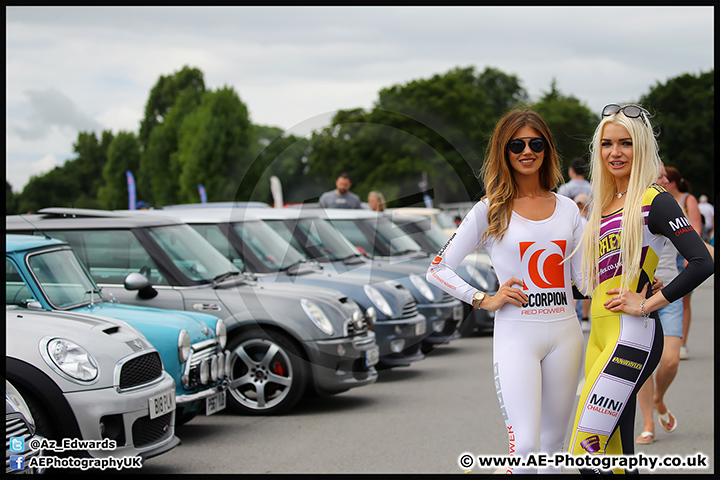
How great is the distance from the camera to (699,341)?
1171 centimetres

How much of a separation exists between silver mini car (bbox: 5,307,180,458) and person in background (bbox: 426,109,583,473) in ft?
7.40

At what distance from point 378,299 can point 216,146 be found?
60452mm

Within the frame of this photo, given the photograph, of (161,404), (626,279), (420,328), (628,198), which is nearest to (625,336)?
(626,279)

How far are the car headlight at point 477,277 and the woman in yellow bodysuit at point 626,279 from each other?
9426mm

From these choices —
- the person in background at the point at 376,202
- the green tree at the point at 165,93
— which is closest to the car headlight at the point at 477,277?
the person in background at the point at 376,202

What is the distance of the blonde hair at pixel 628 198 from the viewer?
147 inches

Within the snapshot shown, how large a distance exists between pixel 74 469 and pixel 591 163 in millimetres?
3385

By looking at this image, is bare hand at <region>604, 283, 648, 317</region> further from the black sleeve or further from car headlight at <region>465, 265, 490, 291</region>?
car headlight at <region>465, 265, 490, 291</region>

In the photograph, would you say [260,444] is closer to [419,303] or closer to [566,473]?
[566,473]

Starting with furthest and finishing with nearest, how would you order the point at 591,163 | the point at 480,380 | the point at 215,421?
1. the point at 480,380
2. the point at 215,421
3. the point at 591,163

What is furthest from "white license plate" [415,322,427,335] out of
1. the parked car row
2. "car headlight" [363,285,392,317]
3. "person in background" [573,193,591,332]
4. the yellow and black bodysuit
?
the yellow and black bodysuit

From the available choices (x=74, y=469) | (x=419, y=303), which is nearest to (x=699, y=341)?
(x=419, y=303)

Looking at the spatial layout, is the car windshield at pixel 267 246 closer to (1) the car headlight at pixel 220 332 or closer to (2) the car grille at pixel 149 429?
(1) the car headlight at pixel 220 332

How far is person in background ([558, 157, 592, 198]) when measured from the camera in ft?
35.9
